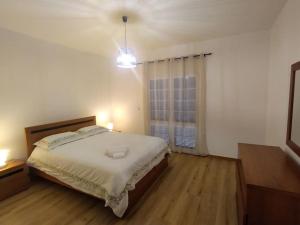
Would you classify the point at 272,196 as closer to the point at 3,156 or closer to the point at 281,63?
the point at 281,63

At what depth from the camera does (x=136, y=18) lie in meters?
2.37

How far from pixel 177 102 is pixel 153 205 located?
2394 mm

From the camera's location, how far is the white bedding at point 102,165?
1901mm

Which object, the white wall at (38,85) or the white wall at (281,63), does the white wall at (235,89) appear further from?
the white wall at (38,85)

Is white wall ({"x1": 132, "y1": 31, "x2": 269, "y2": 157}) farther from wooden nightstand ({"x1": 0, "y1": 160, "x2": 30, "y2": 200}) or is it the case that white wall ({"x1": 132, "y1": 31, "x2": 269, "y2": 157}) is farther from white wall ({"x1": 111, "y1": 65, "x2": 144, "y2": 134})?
wooden nightstand ({"x1": 0, "y1": 160, "x2": 30, "y2": 200})

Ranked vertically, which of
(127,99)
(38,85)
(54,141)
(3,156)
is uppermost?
(38,85)

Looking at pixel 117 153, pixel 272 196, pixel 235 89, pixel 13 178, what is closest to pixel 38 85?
pixel 13 178

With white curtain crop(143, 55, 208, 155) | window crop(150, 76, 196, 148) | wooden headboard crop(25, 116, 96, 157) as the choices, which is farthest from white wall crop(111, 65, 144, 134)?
wooden headboard crop(25, 116, 96, 157)

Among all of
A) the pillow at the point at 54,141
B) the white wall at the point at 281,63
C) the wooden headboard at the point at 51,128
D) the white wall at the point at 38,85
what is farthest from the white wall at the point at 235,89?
the pillow at the point at 54,141

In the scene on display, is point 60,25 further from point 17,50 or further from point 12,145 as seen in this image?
point 12,145

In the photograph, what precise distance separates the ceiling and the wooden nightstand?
221cm

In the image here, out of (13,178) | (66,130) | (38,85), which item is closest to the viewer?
(13,178)

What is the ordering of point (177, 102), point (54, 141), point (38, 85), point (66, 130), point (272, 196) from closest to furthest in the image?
1. point (272, 196)
2. point (54, 141)
3. point (38, 85)
4. point (66, 130)
5. point (177, 102)

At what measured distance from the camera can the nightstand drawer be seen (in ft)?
7.72
